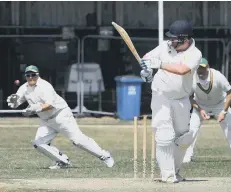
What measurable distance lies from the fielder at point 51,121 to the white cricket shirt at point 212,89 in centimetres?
183

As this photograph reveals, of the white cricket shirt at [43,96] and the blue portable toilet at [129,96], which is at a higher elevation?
the white cricket shirt at [43,96]

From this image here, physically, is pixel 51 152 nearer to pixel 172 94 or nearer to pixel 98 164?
pixel 98 164

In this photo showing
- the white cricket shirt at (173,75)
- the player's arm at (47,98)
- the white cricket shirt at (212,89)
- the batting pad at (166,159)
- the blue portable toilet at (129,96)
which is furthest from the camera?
the blue portable toilet at (129,96)

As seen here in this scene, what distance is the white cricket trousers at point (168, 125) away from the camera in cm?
1016

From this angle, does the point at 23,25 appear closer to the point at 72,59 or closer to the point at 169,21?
the point at 72,59

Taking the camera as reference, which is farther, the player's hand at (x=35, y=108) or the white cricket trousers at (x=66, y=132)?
the white cricket trousers at (x=66, y=132)

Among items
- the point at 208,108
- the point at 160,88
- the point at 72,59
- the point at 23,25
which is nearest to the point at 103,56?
the point at 72,59

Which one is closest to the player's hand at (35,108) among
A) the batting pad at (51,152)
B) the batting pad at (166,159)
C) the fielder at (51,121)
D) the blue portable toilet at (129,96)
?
the fielder at (51,121)

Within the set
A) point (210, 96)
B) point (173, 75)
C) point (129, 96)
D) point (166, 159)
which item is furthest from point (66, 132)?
point (129, 96)

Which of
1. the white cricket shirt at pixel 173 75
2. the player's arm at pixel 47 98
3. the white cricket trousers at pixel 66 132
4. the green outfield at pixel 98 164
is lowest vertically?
the green outfield at pixel 98 164

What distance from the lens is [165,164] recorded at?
33.7ft

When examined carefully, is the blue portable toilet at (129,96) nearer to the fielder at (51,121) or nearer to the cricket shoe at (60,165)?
the fielder at (51,121)

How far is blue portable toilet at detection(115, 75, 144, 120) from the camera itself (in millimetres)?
21828

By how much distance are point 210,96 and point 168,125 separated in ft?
12.8
